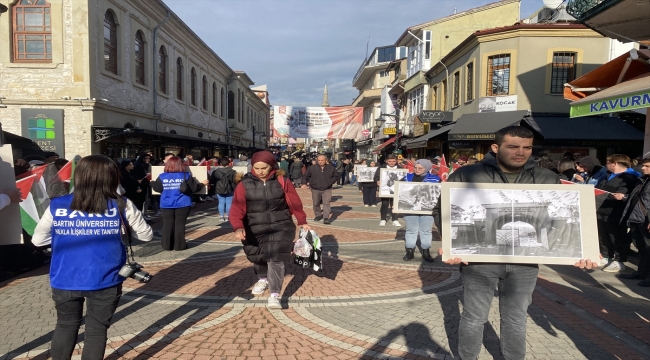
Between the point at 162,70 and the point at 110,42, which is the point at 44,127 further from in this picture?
the point at 162,70

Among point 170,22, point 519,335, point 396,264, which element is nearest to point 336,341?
point 519,335

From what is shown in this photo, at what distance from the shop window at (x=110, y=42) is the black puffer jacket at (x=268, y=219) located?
54.1 feet

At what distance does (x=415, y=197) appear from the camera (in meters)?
7.06

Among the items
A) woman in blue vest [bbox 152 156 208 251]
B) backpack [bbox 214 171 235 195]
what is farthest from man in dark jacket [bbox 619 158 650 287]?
backpack [bbox 214 171 235 195]

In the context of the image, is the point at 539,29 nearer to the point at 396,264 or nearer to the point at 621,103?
the point at 621,103

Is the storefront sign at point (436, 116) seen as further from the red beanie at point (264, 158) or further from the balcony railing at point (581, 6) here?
the red beanie at point (264, 158)

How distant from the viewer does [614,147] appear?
16.1 m

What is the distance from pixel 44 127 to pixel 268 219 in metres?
15.3

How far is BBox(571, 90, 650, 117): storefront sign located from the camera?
6.47 meters

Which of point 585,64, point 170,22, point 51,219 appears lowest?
point 51,219

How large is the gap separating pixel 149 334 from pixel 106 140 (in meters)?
15.1

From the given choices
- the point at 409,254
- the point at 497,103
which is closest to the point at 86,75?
the point at 409,254

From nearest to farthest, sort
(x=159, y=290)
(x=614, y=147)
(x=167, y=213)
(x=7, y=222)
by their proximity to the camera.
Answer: (x=7, y=222) < (x=159, y=290) < (x=167, y=213) < (x=614, y=147)

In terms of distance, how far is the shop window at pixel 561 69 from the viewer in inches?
671
